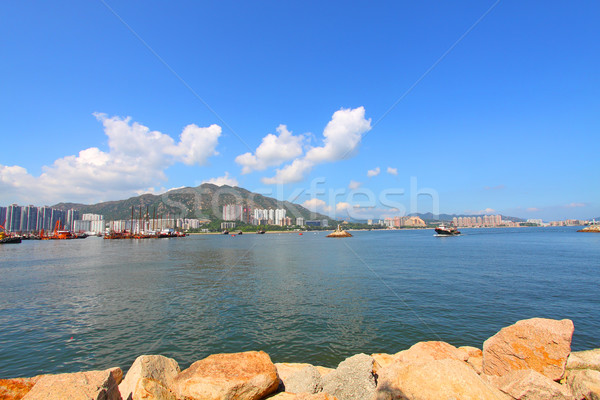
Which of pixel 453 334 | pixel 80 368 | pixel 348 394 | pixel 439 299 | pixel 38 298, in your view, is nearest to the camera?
pixel 348 394

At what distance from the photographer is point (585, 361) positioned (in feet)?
31.4

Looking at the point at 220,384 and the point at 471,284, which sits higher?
the point at 220,384

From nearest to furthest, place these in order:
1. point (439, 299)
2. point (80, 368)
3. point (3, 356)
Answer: point (80, 368) → point (3, 356) → point (439, 299)

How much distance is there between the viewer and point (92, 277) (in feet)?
109

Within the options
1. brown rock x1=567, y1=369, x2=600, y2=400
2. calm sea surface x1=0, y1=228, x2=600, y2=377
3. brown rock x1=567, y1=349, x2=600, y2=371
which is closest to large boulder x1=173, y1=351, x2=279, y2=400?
calm sea surface x1=0, y1=228, x2=600, y2=377

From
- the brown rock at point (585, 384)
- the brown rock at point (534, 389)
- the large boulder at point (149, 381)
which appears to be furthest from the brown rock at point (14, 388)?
the brown rock at point (585, 384)

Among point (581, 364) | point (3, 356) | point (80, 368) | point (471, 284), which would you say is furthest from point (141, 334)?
point (471, 284)

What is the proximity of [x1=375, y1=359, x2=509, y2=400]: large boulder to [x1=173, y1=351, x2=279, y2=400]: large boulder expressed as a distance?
2939 mm

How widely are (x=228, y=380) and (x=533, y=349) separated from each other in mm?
8841

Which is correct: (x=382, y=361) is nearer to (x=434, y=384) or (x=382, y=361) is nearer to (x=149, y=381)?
(x=434, y=384)

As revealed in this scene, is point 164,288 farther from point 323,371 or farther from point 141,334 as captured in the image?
point 323,371

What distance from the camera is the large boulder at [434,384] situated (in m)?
5.19

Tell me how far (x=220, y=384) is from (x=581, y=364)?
1128 centimetres

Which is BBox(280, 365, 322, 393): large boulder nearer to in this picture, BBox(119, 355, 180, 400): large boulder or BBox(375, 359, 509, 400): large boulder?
BBox(375, 359, 509, 400): large boulder
